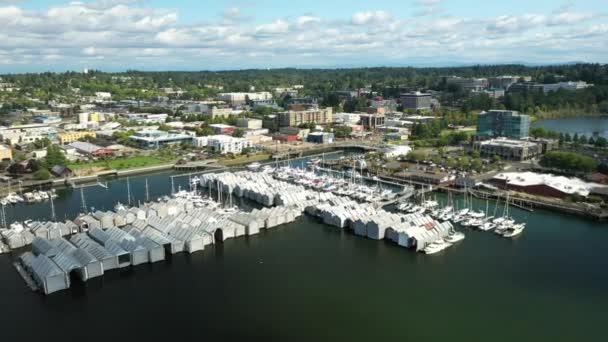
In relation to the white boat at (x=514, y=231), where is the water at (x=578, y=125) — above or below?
above

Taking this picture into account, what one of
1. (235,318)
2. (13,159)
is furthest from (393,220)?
(13,159)

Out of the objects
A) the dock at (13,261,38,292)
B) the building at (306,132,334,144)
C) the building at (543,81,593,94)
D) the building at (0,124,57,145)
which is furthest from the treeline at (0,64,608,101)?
the dock at (13,261,38,292)

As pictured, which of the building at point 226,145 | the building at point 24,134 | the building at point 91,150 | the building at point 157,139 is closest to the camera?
the building at point 91,150

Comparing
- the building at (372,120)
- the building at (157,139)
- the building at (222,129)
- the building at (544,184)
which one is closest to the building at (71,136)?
the building at (157,139)

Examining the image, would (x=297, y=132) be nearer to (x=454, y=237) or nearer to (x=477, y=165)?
(x=477, y=165)

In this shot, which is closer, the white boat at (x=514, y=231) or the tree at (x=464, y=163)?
the white boat at (x=514, y=231)

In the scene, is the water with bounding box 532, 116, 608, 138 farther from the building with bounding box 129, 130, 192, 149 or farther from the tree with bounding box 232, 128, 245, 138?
the building with bounding box 129, 130, 192, 149

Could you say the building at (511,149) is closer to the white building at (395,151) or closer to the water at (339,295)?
the white building at (395,151)
